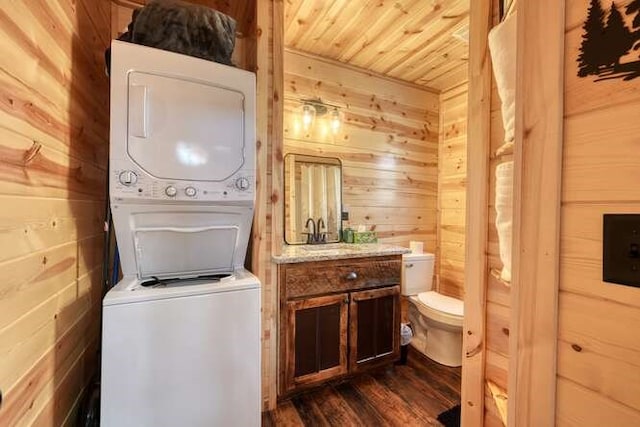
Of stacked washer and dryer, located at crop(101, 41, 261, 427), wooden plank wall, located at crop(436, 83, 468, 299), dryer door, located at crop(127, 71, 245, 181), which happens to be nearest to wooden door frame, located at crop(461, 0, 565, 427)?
stacked washer and dryer, located at crop(101, 41, 261, 427)

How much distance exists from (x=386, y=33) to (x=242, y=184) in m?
1.67

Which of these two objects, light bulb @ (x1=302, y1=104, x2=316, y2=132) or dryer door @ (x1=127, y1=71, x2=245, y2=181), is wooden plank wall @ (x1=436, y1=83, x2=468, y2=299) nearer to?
light bulb @ (x1=302, y1=104, x2=316, y2=132)

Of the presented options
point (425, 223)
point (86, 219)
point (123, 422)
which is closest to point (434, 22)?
point (425, 223)

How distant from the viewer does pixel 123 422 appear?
103 centimetres

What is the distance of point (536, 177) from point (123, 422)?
1.46 m

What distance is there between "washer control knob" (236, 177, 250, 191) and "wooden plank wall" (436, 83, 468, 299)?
2.23 m

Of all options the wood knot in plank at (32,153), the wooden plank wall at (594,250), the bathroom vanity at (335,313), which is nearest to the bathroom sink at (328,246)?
the bathroom vanity at (335,313)

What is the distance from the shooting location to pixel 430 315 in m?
2.18

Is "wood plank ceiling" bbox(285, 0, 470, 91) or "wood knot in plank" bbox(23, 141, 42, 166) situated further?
"wood plank ceiling" bbox(285, 0, 470, 91)

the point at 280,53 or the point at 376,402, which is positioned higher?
the point at 280,53

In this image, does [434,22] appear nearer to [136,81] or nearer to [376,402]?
[136,81]

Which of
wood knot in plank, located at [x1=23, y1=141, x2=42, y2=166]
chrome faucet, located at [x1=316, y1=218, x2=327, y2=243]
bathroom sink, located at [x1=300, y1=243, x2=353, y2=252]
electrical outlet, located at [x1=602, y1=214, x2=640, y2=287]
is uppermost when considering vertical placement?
wood knot in plank, located at [x1=23, y1=141, x2=42, y2=166]

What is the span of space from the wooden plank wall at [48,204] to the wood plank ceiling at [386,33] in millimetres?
1218

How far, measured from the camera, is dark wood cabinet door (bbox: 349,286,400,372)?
189 cm
